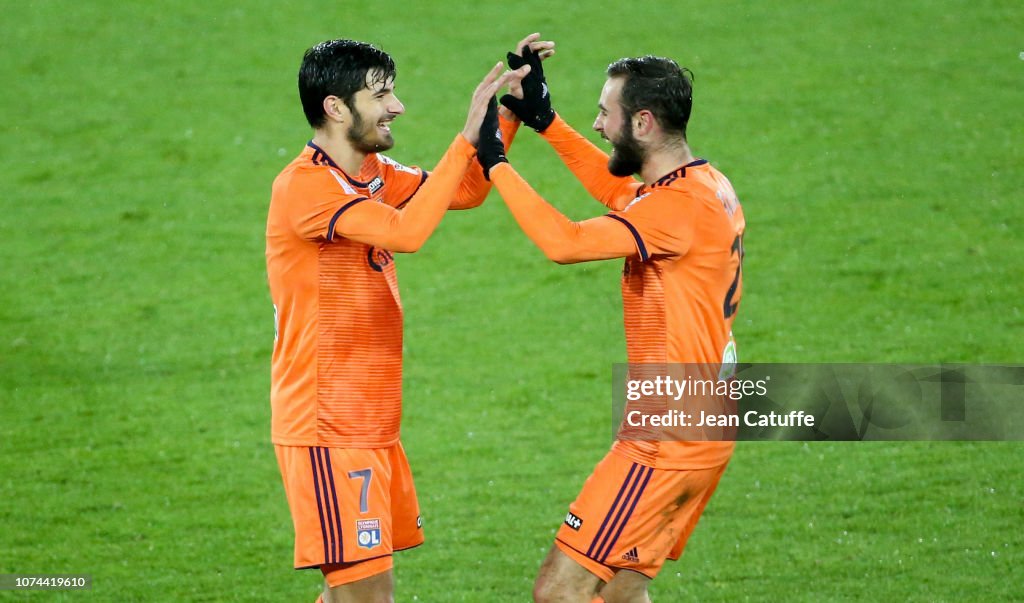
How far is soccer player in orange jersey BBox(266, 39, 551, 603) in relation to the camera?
441cm

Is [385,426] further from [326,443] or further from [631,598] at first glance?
[631,598]

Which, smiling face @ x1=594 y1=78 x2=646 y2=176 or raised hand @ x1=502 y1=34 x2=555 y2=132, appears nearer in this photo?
smiling face @ x1=594 y1=78 x2=646 y2=176

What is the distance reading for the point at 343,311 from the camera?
4.53 meters

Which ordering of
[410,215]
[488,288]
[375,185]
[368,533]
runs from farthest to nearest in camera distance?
1. [488,288]
2. [375,185]
3. [368,533]
4. [410,215]

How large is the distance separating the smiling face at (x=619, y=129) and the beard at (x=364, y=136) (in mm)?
781

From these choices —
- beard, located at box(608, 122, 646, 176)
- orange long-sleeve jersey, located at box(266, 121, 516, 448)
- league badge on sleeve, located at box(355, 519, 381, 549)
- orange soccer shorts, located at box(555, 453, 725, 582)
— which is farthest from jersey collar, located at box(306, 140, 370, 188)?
A: orange soccer shorts, located at box(555, 453, 725, 582)

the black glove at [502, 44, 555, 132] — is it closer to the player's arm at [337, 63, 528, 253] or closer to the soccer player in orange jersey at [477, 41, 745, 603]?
the soccer player in orange jersey at [477, 41, 745, 603]

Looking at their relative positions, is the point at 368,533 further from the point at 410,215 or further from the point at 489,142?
the point at 489,142

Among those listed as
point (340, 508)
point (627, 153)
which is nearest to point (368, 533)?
point (340, 508)

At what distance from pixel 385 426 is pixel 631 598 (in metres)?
1.08

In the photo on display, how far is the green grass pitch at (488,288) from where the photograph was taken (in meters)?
6.84

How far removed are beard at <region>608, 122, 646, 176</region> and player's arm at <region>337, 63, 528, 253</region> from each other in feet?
1.83

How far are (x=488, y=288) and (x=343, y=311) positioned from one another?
581 cm

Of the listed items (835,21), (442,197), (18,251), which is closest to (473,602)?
(442,197)
